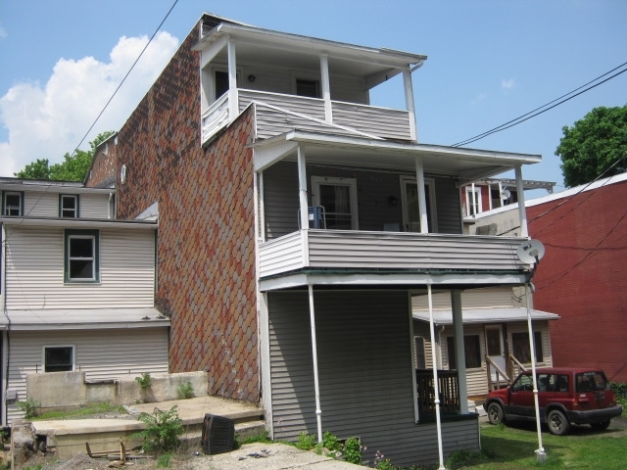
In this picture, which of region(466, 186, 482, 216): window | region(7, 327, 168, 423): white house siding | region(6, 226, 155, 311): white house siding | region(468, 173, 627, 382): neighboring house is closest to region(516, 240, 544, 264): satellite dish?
region(468, 173, 627, 382): neighboring house

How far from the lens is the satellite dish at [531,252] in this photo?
16.1 metres

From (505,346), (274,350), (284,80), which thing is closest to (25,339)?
(274,350)

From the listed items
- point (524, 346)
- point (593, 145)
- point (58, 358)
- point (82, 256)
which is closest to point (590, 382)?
point (524, 346)

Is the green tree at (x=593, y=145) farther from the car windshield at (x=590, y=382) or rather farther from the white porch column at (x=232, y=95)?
the white porch column at (x=232, y=95)

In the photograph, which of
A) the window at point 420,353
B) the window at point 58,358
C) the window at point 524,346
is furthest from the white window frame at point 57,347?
the window at point 524,346

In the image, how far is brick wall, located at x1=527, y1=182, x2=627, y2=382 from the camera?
85.8 ft

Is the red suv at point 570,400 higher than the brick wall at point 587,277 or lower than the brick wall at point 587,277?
lower

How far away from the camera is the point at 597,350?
27.2 metres

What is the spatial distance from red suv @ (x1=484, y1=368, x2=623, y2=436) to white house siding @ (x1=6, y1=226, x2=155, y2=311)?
39.8 ft

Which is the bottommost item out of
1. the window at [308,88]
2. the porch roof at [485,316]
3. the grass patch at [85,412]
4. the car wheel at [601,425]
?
the car wheel at [601,425]

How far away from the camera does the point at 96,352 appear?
68.1 feet

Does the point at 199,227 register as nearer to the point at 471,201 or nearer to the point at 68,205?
the point at 68,205

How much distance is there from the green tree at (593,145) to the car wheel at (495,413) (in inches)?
1011

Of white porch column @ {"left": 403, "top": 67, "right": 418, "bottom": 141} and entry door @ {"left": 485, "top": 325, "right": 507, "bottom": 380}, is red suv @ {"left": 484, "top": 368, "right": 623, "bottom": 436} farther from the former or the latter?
white porch column @ {"left": 403, "top": 67, "right": 418, "bottom": 141}
